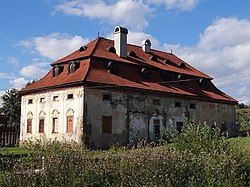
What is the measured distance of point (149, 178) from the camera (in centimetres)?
1218

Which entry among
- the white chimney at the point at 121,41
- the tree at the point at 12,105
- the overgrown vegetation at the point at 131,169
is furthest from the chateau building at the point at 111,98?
the overgrown vegetation at the point at 131,169

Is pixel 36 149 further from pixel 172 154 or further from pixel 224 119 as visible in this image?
pixel 224 119

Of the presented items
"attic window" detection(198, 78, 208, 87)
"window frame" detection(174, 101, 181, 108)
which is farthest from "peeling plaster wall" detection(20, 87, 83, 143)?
"attic window" detection(198, 78, 208, 87)

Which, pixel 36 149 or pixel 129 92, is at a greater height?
pixel 129 92

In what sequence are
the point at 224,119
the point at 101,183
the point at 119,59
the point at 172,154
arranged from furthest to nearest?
the point at 224,119
the point at 119,59
the point at 172,154
the point at 101,183

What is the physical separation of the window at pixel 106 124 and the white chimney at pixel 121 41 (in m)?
6.84

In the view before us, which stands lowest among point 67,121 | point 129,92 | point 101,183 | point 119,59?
point 101,183

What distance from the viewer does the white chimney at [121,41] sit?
1584 inches

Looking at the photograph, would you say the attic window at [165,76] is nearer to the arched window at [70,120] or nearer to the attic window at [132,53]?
the attic window at [132,53]

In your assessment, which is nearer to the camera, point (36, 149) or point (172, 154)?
point (172, 154)

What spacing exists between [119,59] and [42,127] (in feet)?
31.0

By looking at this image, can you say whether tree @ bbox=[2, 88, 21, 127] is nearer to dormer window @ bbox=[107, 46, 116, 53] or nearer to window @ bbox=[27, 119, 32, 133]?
window @ bbox=[27, 119, 32, 133]

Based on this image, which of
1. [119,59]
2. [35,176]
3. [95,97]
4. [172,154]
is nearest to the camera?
[35,176]

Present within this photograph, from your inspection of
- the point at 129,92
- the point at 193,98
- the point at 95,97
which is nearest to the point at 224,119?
the point at 193,98
